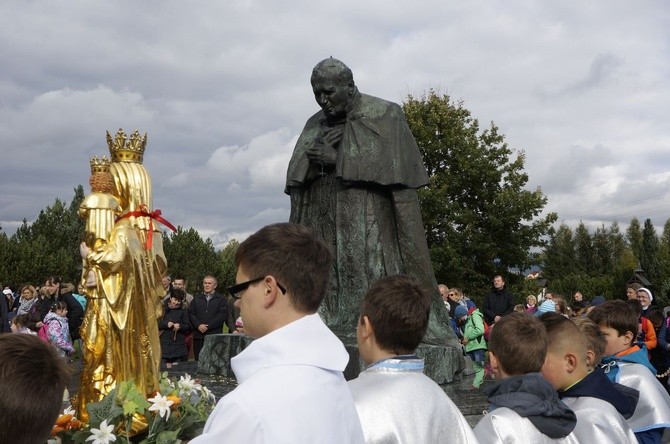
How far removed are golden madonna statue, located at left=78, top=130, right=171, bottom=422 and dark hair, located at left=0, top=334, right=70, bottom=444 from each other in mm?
3943

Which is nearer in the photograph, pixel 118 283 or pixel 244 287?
pixel 244 287

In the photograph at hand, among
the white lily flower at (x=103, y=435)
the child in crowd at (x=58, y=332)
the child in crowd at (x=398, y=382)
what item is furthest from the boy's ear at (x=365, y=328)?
the child in crowd at (x=58, y=332)

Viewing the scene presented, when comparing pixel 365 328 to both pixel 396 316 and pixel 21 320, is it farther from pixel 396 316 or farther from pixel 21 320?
pixel 21 320

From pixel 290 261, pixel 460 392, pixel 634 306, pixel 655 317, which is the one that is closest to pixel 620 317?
pixel 634 306

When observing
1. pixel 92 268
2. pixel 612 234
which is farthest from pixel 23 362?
pixel 612 234

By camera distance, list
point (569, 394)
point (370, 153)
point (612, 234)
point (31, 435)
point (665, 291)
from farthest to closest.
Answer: point (612, 234), point (665, 291), point (370, 153), point (569, 394), point (31, 435)

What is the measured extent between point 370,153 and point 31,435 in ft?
19.5

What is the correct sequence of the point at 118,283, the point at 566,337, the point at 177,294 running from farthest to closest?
the point at 177,294 → the point at 118,283 → the point at 566,337

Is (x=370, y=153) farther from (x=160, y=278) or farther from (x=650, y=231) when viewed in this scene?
(x=650, y=231)

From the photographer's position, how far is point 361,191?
7.61 m

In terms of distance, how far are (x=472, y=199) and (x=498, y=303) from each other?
18526mm

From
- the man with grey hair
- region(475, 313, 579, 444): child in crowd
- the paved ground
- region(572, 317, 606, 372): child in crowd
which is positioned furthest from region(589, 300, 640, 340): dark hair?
the man with grey hair

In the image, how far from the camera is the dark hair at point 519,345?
3.14 metres

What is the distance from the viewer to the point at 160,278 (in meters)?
6.06
